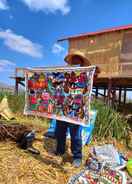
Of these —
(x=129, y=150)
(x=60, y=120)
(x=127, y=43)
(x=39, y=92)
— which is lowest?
(x=129, y=150)

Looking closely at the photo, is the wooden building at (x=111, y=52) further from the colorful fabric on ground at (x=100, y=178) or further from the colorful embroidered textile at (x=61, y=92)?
the colorful fabric on ground at (x=100, y=178)

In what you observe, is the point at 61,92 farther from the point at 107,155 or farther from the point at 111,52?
the point at 111,52

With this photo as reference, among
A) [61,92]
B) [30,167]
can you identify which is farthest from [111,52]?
[30,167]

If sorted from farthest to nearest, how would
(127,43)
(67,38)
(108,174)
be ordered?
(67,38), (127,43), (108,174)

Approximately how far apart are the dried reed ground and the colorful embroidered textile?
A: 0.67 meters

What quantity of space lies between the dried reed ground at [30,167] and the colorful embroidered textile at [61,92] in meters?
0.67

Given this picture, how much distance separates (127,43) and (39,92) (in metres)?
8.73

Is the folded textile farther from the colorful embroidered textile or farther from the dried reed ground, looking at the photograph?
the colorful embroidered textile

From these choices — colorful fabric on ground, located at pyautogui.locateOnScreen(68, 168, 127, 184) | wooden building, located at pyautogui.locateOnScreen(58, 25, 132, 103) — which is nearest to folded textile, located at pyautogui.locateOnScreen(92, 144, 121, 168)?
colorful fabric on ground, located at pyautogui.locateOnScreen(68, 168, 127, 184)

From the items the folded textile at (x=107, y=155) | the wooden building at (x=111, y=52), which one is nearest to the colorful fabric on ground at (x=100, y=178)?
the folded textile at (x=107, y=155)

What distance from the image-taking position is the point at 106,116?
7.39 metres

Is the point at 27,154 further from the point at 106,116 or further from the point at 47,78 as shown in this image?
the point at 106,116

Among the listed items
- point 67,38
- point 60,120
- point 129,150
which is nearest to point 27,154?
point 60,120

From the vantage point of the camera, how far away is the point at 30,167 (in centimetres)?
393
